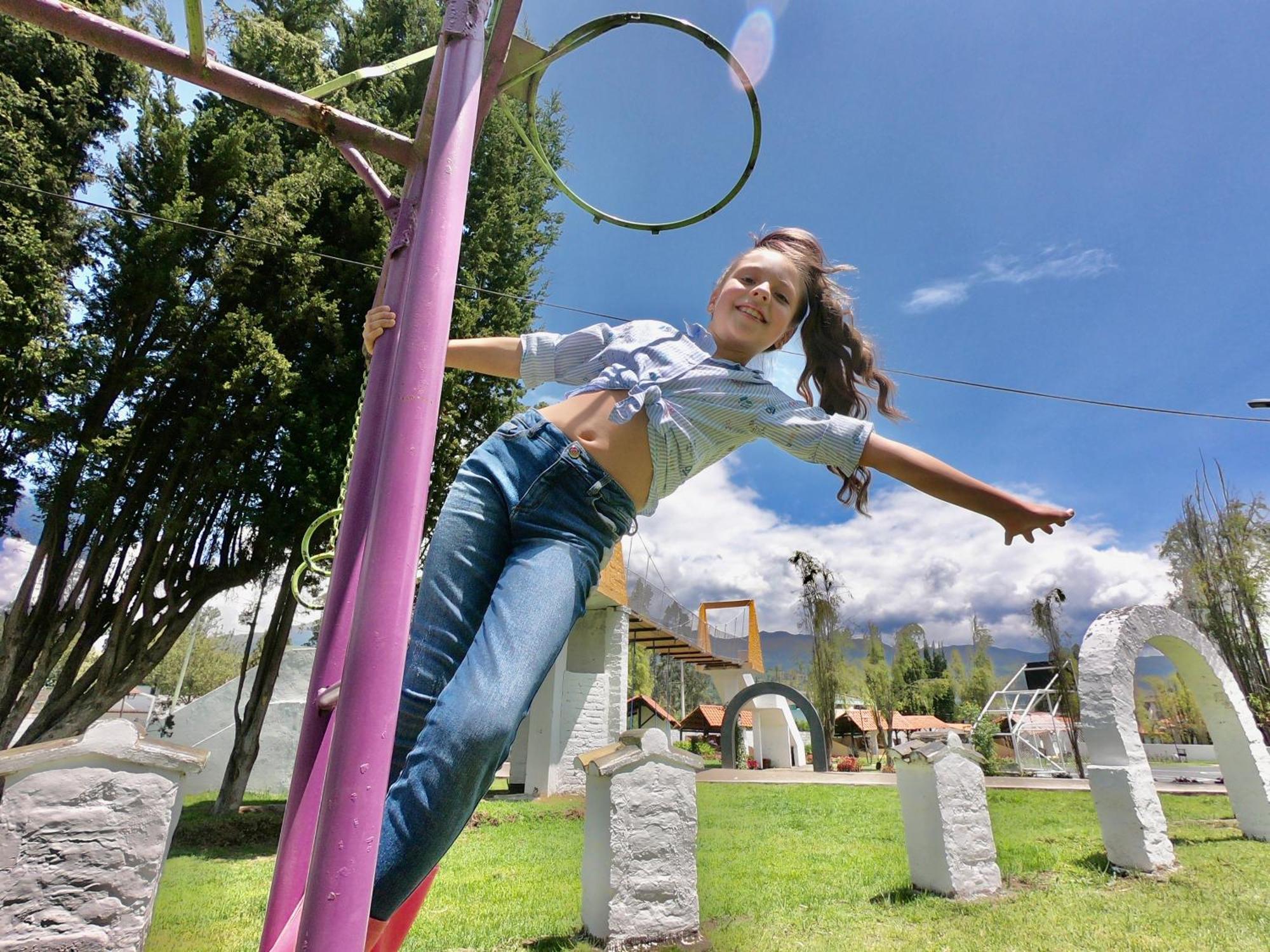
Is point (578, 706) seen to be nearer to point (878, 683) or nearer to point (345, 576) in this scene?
point (345, 576)

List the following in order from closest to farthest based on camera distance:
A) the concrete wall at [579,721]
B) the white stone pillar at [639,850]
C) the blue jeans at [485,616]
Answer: the blue jeans at [485,616] < the white stone pillar at [639,850] < the concrete wall at [579,721]

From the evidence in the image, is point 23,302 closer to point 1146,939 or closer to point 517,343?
point 517,343

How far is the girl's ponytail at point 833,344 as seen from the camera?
1.87 metres

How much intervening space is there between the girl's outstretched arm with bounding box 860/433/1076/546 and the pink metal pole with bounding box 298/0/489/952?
0.79 metres

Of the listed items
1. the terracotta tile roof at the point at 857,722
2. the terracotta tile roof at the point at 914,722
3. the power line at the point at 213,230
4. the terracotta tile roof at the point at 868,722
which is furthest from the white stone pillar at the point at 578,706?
the terracotta tile roof at the point at 914,722

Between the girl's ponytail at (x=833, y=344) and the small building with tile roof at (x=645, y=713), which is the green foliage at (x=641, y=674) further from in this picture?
the girl's ponytail at (x=833, y=344)

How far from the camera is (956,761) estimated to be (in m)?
5.55

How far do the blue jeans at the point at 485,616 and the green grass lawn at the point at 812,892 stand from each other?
12.6ft

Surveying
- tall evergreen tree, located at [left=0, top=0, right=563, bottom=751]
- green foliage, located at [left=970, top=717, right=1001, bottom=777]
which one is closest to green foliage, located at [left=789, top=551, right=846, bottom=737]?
green foliage, located at [left=970, top=717, right=1001, bottom=777]

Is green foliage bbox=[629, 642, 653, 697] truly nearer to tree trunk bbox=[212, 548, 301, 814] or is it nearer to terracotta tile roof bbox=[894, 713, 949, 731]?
terracotta tile roof bbox=[894, 713, 949, 731]

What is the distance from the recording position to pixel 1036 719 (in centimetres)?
2700

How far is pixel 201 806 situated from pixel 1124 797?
12956 mm

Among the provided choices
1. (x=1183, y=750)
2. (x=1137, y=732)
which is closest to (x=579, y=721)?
(x=1137, y=732)

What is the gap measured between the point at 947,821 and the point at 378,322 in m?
5.81
